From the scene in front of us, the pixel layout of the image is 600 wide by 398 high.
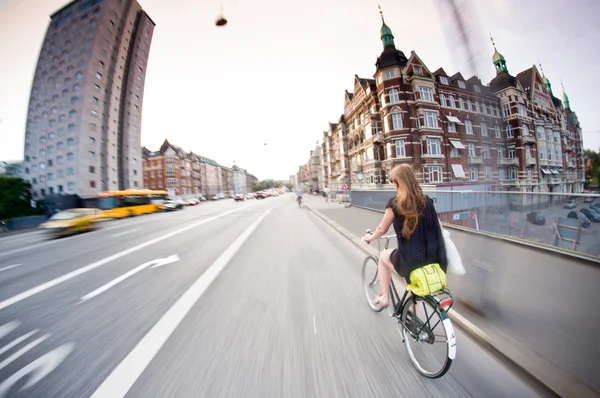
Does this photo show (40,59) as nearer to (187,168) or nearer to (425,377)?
(187,168)

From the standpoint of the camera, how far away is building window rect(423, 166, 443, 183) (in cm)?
1761

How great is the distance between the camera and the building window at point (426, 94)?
778 inches

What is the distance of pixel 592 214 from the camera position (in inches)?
161

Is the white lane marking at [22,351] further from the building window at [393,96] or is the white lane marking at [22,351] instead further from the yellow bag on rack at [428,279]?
the building window at [393,96]

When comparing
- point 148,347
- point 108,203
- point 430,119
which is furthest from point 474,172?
point 108,203

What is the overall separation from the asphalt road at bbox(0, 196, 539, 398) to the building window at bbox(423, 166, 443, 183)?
54.6 ft

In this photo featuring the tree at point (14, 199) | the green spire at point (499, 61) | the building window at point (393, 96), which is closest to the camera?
the green spire at point (499, 61)

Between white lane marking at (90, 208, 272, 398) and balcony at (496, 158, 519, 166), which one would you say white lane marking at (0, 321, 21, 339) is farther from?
balcony at (496, 158, 519, 166)

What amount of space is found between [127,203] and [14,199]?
Result: 80.8 feet

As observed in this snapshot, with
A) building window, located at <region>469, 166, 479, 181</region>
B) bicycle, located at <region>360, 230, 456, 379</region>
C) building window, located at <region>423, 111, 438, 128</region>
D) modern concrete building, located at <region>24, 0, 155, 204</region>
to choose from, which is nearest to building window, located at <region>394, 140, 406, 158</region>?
building window, located at <region>423, 111, 438, 128</region>

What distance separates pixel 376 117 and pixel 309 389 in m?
27.8

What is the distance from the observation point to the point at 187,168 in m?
71.5

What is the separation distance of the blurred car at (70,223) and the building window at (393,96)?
26.2m

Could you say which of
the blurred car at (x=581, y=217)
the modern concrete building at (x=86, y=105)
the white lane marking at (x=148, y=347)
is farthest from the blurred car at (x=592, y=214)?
the modern concrete building at (x=86, y=105)
